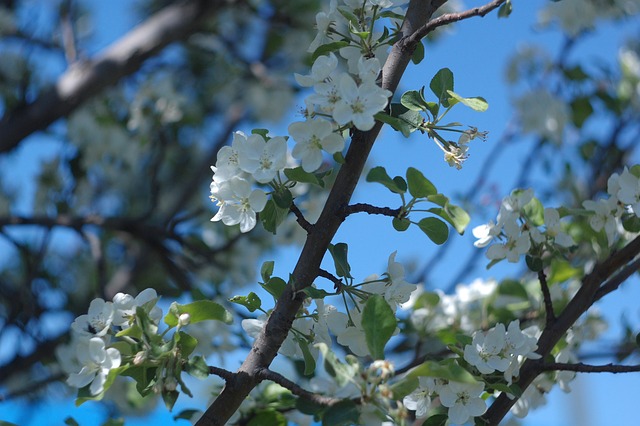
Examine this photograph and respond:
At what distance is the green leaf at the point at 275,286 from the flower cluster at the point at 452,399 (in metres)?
0.16

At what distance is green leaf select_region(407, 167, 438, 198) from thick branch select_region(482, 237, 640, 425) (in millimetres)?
257

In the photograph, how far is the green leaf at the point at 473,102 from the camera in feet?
2.49

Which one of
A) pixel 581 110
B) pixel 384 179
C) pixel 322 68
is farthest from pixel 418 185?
pixel 581 110

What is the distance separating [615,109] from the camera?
7.66ft

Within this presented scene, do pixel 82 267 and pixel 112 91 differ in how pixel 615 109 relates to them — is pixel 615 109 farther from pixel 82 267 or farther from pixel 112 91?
pixel 82 267

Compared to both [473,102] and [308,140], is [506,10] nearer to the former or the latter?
[473,102]

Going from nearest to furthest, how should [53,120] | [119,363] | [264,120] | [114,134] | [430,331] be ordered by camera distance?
[119,363], [430,331], [53,120], [114,134], [264,120]

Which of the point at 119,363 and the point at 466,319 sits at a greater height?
the point at 466,319

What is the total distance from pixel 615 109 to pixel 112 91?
1.70m

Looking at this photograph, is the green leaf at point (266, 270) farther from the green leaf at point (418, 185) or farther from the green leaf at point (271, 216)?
the green leaf at point (418, 185)

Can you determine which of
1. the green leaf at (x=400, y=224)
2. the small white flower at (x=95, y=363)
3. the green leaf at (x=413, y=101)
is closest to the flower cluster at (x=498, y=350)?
the green leaf at (x=400, y=224)

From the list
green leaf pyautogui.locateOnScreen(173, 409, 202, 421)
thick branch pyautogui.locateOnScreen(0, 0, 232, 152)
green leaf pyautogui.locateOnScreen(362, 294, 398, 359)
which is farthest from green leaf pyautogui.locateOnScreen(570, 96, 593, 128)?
green leaf pyautogui.locateOnScreen(362, 294, 398, 359)

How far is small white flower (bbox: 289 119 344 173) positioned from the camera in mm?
724

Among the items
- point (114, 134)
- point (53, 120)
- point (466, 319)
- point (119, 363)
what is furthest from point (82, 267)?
point (119, 363)
